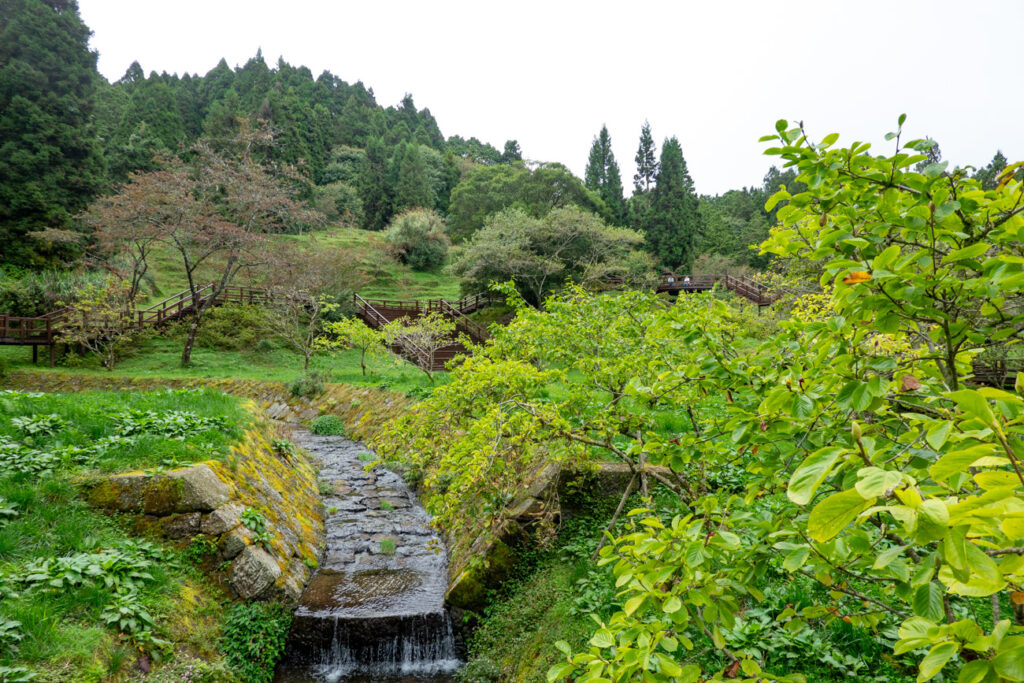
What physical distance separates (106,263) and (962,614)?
89.5 ft

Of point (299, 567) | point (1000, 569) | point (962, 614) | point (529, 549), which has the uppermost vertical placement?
point (1000, 569)

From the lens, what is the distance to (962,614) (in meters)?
2.86

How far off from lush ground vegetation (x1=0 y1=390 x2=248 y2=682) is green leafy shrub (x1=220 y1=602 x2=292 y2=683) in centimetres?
12

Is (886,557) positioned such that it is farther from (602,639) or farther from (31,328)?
(31,328)

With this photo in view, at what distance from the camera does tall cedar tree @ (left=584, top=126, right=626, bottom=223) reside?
41625 millimetres

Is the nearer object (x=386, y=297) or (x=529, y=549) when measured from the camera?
(x=529, y=549)

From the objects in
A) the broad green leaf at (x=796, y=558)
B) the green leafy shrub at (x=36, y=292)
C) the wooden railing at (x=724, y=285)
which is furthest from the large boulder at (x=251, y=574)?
the wooden railing at (x=724, y=285)

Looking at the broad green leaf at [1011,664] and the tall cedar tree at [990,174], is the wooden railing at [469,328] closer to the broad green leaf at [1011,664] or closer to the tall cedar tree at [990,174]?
the tall cedar tree at [990,174]

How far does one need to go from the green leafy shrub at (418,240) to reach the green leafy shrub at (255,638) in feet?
114

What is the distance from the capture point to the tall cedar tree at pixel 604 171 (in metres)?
41.6

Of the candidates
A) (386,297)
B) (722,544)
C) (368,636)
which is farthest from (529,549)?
(386,297)

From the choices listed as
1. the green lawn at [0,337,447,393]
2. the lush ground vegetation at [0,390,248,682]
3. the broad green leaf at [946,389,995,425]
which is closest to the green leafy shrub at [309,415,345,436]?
the green lawn at [0,337,447,393]

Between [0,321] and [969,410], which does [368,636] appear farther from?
[0,321]

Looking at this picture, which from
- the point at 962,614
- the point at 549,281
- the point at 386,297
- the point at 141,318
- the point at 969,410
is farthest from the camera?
the point at 386,297
